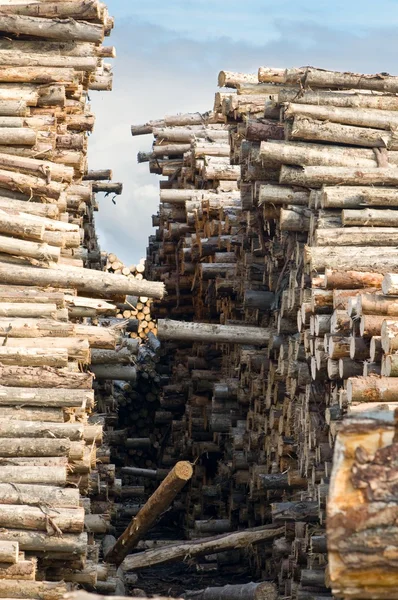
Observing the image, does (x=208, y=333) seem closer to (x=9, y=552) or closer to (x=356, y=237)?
(x=356, y=237)

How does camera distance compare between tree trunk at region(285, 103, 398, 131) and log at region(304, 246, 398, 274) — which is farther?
tree trunk at region(285, 103, 398, 131)

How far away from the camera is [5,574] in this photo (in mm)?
10805

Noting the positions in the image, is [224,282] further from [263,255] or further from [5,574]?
[5,574]

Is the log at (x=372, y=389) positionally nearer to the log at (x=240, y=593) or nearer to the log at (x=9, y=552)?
the log at (x=9, y=552)

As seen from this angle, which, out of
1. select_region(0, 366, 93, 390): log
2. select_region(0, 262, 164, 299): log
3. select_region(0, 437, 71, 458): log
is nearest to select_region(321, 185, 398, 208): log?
select_region(0, 262, 164, 299): log

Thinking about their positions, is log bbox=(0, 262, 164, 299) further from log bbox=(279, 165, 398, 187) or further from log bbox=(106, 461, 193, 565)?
log bbox=(279, 165, 398, 187)

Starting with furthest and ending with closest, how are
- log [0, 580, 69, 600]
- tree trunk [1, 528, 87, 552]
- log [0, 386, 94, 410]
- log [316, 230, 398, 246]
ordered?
log [316, 230, 398, 246] → log [0, 386, 94, 410] → tree trunk [1, 528, 87, 552] → log [0, 580, 69, 600]

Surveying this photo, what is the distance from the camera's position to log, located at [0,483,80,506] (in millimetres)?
11672

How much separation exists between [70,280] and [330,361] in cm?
412

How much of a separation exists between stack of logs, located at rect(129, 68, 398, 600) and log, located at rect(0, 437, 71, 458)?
2729mm

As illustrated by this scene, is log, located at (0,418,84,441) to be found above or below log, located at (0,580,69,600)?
above

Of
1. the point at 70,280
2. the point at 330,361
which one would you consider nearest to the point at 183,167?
the point at 70,280

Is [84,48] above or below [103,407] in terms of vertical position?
above

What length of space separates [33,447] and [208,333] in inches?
232
